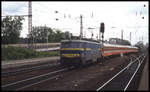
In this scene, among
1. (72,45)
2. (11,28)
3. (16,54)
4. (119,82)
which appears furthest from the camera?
(11,28)

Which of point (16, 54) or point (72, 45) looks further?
point (16, 54)

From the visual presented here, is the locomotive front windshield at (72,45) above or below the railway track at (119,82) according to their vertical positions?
above

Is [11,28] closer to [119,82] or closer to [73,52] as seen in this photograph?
[73,52]

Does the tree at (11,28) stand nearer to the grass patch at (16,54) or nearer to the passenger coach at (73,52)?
the grass patch at (16,54)

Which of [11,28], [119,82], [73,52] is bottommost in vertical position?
[119,82]

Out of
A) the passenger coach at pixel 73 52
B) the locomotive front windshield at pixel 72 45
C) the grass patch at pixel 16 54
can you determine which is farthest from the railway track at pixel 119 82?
the grass patch at pixel 16 54

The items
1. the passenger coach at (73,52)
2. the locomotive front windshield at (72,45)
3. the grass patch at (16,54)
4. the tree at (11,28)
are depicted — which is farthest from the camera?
the tree at (11,28)

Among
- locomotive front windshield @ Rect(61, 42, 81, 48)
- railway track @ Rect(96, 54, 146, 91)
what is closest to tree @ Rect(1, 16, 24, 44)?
locomotive front windshield @ Rect(61, 42, 81, 48)

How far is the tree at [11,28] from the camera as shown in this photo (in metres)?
65.4

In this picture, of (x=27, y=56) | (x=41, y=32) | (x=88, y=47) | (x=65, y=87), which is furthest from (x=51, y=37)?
(x=65, y=87)

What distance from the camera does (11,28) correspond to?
75.9 meters

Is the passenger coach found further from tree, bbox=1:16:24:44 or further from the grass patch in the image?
tree, bbox=1:16:24:44

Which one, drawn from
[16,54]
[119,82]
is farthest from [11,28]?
[119,82]

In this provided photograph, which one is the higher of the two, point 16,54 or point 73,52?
point 73,52
